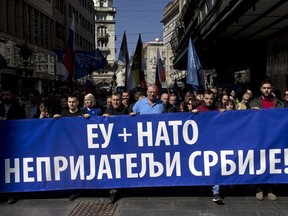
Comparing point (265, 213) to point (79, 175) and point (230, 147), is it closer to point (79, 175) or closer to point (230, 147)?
point (230, 147)

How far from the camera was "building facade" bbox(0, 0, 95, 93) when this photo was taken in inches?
949

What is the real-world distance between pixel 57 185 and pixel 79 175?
36cm

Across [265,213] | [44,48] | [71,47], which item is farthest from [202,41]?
[44,48]

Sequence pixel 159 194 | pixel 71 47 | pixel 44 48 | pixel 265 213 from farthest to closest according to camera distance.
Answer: pixel 44 48 < pixel 71 47 < pixel 159 194 < pixel 265 213

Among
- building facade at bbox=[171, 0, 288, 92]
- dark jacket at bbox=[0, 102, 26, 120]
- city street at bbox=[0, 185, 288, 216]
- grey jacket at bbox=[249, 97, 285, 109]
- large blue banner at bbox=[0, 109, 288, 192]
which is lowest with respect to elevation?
city street at bbox=[0, 185, 288, 216]

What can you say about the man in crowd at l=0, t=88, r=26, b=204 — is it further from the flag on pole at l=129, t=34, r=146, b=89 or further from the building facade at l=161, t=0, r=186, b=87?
the building facade at l=161, t=0, r=186, b=87

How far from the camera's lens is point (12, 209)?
19.3 ft

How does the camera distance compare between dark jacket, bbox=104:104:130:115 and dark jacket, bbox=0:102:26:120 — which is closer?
dark jacket, bbox=104:104:130:115

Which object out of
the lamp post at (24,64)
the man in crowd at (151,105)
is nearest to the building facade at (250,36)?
the man in crowd at (151,105)

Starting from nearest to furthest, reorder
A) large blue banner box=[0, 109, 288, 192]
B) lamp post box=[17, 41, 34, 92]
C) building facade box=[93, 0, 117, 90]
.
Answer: large blue banner box=[0, 109, 288, 192] → lamp post box=[17, 41, 34, 92] → building facade box=[93, 0, 117, 90]

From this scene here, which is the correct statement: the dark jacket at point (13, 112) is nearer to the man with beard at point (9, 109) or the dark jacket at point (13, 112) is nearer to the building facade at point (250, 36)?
the man with beard at point (9, 109)

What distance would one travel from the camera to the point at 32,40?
98.6 ft

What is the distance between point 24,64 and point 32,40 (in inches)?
379

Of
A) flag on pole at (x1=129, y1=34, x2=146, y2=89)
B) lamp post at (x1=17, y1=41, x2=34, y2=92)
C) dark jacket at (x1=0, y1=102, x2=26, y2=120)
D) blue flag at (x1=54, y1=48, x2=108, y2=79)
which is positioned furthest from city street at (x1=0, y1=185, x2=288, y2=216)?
lamp post at (x1=17, y1=41, x2=34, y2=92)
